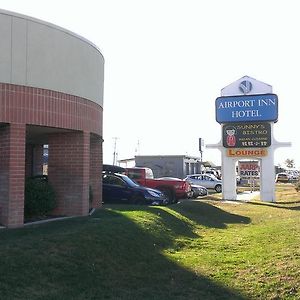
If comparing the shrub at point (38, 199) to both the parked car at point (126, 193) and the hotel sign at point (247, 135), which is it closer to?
the parked car at point (126, 193)

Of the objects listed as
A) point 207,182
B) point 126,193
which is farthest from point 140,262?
point 207,182

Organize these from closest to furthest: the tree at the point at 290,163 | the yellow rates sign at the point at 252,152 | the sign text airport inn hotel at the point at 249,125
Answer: the sign text airport inn hotel at the point at 249,125 < the yellow rates sign at the point at 252,152 < the tree at the point at 290,163

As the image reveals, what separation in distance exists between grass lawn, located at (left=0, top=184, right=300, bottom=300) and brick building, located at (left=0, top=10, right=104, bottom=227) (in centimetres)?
135

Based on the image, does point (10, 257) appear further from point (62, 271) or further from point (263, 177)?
point (263, 177)

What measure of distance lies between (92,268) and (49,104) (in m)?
5.67

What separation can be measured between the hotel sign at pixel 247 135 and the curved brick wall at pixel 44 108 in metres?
15.9

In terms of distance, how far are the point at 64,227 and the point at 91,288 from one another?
4052 mm

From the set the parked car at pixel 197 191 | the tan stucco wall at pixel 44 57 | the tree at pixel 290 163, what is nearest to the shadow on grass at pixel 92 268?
the tan stucco wall at pixel 44 57

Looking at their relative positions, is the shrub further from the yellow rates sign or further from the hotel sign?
the yellow rates sign

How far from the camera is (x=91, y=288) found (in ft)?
23.9

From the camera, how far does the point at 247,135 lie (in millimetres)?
28953

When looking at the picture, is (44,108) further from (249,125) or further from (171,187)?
(249,125)

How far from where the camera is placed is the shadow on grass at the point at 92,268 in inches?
278

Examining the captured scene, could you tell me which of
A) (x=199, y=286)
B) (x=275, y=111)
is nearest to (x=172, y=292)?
(x=199, y=286)
